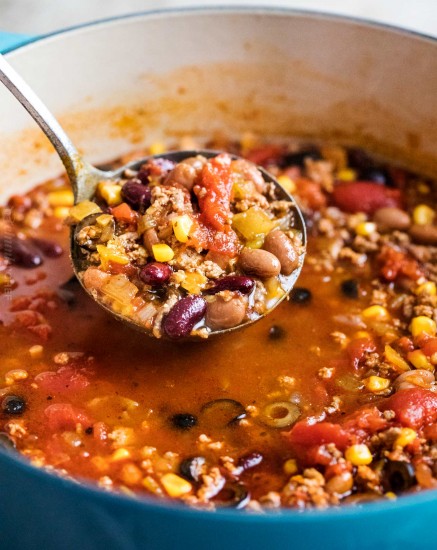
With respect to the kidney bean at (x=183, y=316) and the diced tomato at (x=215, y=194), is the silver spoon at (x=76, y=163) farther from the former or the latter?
the diced tomato at (x=215, y=194)

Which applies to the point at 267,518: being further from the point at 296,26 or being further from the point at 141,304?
the point at 296,26

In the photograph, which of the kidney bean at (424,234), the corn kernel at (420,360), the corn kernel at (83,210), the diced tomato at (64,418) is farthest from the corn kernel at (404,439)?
the corn kernel at (83,210)

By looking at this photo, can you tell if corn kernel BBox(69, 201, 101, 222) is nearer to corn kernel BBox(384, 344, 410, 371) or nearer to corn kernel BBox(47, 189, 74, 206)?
corn kernel BBox(47, 189, 74, 206)

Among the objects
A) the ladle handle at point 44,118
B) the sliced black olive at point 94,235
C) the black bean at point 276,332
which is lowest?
the black bean at point 276,332

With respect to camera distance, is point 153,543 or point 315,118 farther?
point 315,118

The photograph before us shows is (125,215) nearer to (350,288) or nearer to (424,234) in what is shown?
(350,288)

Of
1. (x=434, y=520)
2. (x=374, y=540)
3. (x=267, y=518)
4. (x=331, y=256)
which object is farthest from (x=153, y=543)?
(x=331, y=256)
